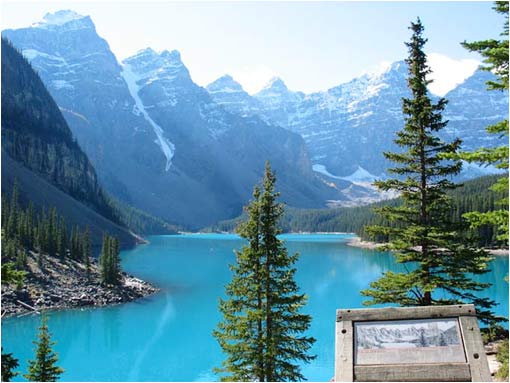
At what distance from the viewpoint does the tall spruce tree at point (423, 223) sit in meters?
15.5

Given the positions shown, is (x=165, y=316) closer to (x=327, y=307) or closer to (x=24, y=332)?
(x=24, y=332)

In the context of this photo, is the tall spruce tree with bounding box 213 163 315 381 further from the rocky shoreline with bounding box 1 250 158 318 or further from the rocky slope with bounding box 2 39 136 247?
the rocky slope with bounding box 2 39 136 247

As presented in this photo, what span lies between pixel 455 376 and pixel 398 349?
0.84 metres

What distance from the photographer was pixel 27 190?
118 metres

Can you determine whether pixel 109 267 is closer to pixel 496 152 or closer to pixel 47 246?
pixel 47 246

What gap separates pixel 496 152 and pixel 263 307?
34.1 ft

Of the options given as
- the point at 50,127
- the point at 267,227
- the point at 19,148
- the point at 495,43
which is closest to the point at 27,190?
the point at 19,148

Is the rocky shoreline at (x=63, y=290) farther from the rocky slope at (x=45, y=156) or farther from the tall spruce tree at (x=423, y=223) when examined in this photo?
the rocky slope at (x=45, y=156)

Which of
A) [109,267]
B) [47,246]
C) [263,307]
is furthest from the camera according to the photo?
[47,246]

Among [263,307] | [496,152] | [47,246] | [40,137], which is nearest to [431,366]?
[496,152]

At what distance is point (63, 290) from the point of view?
57562 mm

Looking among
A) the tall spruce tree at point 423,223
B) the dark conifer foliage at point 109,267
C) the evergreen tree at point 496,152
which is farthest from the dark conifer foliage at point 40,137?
the evergreen tree at point 496,152

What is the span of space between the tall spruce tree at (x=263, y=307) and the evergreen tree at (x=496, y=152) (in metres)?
8.44

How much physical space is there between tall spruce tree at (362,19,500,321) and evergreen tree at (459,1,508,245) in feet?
14.5
